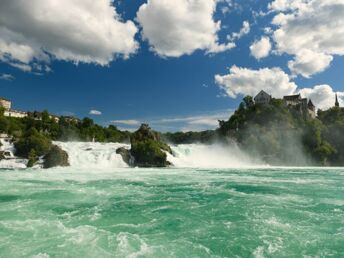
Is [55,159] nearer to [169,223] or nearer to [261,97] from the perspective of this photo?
[169,223]

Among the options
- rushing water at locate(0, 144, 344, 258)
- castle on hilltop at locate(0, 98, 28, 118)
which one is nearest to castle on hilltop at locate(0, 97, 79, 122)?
castle on hilltop at locate(0, 98, 28, 118)

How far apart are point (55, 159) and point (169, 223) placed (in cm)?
2717

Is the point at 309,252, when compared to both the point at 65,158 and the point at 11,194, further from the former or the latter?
the point at 65,158

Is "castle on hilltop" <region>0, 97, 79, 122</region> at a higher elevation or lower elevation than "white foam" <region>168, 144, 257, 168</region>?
higher

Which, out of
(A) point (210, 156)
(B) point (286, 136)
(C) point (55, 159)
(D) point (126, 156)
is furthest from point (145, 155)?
(B) point (286, 136)

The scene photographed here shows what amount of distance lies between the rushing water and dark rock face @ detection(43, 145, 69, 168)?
17009mm

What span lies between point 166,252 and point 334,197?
1190cm

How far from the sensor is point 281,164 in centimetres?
5231

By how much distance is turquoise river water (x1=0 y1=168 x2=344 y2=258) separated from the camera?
8.44 m

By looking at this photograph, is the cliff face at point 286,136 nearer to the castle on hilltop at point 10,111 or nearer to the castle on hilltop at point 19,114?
the castle on hilltop at point 19,114

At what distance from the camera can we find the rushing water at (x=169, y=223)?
845 centimetres

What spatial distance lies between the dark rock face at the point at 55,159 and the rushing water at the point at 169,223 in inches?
670

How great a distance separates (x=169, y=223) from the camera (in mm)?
11125

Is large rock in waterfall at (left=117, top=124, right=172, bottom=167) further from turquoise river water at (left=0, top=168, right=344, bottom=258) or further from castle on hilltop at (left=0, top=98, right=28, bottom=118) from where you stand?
castle on hilltop at (left=0, top=98, right=28, bottom=118)
